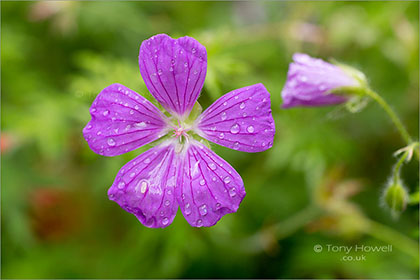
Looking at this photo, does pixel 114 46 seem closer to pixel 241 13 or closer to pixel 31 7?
pixel 31 7

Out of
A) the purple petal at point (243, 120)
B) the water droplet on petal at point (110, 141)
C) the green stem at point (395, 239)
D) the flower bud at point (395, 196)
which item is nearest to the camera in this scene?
the purple petal at point (243, 120)

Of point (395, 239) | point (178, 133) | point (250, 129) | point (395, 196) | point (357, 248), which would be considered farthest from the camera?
point (357, 248)

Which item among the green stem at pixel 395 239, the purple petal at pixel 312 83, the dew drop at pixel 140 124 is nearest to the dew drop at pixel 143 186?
the dew drop at pixel 140 124

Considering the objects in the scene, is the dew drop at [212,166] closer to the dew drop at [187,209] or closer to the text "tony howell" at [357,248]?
the dew drop at [187,209]

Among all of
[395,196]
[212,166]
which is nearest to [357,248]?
[395,196]

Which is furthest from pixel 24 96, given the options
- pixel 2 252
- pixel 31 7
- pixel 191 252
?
pixel 191 252

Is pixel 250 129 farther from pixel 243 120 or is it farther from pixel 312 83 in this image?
pixel 312 83
